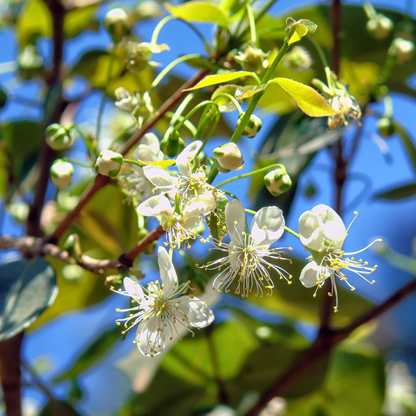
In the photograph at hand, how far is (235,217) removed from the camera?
627 mm

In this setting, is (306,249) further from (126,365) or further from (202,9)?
(126,365)

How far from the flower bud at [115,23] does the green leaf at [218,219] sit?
43 centimetres

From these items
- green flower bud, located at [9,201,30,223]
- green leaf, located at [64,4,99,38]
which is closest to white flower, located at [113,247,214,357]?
green flower bud, located at [9,201,30,223]

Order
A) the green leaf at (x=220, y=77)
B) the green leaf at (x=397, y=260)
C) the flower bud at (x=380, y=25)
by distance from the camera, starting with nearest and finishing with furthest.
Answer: the green leaf at (x=220, y=77) < the flower bud at (x=380, y=25) < the green leaf at (x=397, y=260)

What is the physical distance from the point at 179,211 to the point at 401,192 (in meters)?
0.73

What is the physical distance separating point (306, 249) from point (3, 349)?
55cm

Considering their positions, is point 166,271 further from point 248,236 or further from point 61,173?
point 61,173

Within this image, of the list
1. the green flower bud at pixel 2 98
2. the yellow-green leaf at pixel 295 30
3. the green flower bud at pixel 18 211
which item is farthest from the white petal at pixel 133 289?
the green flower bud at pixel 18 211

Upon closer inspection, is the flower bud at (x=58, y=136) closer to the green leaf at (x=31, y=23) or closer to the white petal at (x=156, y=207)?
the white petal at (x=156, y=207)

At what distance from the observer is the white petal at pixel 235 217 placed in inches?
24.3

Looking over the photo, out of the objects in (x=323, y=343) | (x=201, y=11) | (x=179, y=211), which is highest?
(x=201, y=11)

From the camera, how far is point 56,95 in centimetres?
111

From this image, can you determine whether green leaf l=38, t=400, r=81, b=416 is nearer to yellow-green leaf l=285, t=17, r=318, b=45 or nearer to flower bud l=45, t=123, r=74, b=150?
flower bud l=45, t=123, r=74, b=150

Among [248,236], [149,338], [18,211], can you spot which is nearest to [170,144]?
[248,236]
